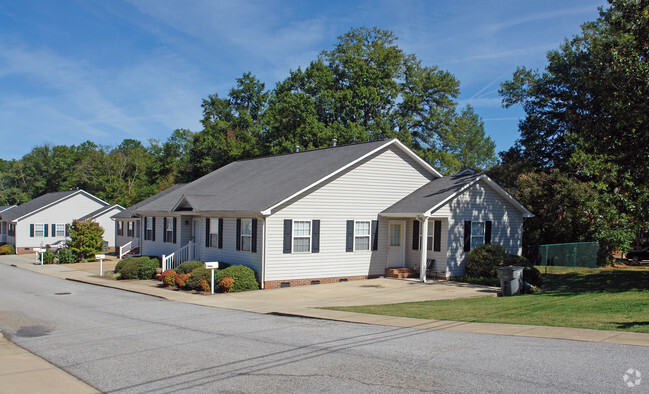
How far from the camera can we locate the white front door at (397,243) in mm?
24484

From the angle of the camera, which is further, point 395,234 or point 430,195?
point 395,234

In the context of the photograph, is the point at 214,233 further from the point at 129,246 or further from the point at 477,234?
the point at 129,246

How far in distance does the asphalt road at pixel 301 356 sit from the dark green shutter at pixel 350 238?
896 cm

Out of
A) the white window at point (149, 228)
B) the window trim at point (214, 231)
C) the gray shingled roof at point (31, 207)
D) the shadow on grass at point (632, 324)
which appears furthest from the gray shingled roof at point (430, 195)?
the gray shingled roof at point (31, 207)

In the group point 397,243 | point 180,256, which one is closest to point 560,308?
point 397,243

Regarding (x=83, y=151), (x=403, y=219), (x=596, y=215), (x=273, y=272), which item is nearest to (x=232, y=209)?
(x=273, y=272)

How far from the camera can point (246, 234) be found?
21.9 metres

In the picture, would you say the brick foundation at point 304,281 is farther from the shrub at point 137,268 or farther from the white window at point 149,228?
the white window at point 149,228

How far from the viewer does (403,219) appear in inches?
973

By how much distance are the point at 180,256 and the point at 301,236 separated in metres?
8.04

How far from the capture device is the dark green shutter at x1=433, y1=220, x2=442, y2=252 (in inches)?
907

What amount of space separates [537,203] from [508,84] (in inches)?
418

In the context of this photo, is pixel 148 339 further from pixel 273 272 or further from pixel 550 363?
pixel 273 272

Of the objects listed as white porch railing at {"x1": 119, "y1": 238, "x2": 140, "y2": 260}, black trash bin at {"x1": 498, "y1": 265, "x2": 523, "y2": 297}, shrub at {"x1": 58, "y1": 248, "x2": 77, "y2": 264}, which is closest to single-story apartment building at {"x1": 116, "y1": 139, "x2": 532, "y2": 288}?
black trash bin at {"x1": 498, "y1": 265, "x2": 523, "y2": 297}
